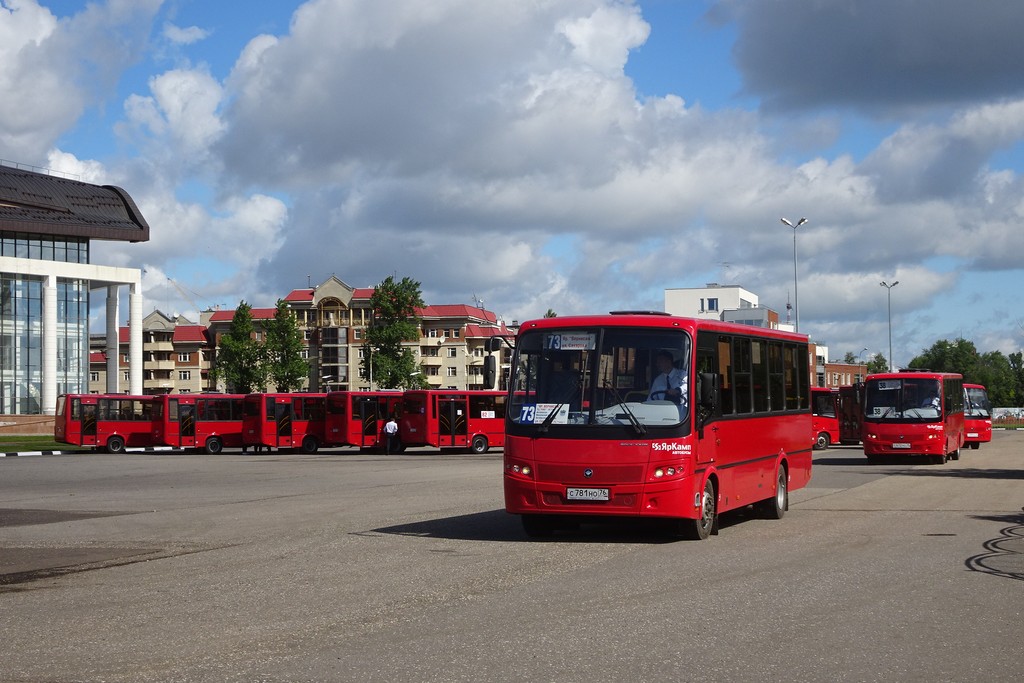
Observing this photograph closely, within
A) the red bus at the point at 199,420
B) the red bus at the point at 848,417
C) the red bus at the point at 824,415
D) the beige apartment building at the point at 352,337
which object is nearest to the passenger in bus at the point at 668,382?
the red bus at the point at 848,417

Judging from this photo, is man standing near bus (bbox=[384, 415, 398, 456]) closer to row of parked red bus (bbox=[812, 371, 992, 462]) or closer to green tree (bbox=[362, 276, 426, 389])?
row of parked red bus (bbox=[812, 371, 992, 462])

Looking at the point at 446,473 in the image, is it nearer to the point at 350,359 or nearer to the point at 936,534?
the point at 936,534

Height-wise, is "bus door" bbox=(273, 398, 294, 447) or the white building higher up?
the white building

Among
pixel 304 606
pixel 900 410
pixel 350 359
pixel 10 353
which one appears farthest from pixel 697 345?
pixel 350 359

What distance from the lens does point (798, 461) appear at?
782 inches

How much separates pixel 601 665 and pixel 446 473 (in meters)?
27.1

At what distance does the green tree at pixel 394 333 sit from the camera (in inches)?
4045

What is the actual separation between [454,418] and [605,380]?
39.7 metres

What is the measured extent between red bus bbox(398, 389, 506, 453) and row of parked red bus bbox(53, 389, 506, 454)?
0.04 meters

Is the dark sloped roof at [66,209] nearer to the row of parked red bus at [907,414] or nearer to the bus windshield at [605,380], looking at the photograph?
the row of parked red bus at [907,414]

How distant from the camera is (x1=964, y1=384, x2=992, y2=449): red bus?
51.9 meters

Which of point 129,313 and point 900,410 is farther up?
point 129,313

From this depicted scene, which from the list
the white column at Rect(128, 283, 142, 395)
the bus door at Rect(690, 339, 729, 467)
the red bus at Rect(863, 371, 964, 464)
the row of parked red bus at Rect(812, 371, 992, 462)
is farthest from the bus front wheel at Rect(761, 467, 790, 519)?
the white column at Rect(128, 283, 142, 395)

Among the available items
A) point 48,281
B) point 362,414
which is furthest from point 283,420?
point 48,281
